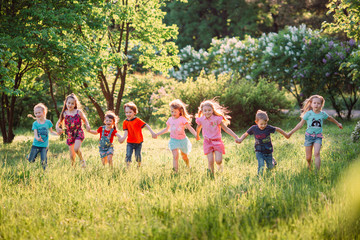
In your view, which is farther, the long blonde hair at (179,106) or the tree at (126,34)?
the tree at (126,34)

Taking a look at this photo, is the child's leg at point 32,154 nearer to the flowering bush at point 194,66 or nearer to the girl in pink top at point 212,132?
the girl in pink top at point 212,132

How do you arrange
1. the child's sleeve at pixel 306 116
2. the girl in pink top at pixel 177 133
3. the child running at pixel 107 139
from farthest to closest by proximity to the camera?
the child running at pixel 107 139, the girl in pink top at pixel 177 133, the child's sleeve at pixel 306 116

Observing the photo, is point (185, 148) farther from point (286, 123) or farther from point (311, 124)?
point (286, 123)

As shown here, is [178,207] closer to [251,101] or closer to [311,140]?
[311,140]

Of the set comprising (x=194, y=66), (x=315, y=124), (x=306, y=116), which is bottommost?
(x=315, y=124)

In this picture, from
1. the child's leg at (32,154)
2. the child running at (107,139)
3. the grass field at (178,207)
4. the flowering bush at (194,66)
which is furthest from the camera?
the flowering bush at (194,66)

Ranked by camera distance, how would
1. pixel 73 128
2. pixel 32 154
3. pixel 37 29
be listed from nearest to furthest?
1. pixel 32 154
2. pixel 73 128
3. pixel 37 29

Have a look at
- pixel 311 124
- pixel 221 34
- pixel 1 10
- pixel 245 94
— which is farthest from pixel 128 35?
pixel 221 34

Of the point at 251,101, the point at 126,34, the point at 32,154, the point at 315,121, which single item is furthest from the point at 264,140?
the point at 126,34

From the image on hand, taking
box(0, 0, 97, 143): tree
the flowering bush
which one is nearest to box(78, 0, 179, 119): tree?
box(0, 0, 97, 143): tree

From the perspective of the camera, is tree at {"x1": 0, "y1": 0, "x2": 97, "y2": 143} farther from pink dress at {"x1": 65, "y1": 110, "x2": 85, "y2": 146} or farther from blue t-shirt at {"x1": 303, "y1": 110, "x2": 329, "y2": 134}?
blue t-shirt at {"x1": 303, "y1": 110, "x2": 329, "y2": 134}

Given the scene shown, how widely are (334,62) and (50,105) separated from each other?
1578 centimetres

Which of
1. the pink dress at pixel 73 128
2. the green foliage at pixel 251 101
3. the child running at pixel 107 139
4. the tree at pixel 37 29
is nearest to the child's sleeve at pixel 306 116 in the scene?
the child running at pixel 107 139

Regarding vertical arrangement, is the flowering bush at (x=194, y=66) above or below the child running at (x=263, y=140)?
above
